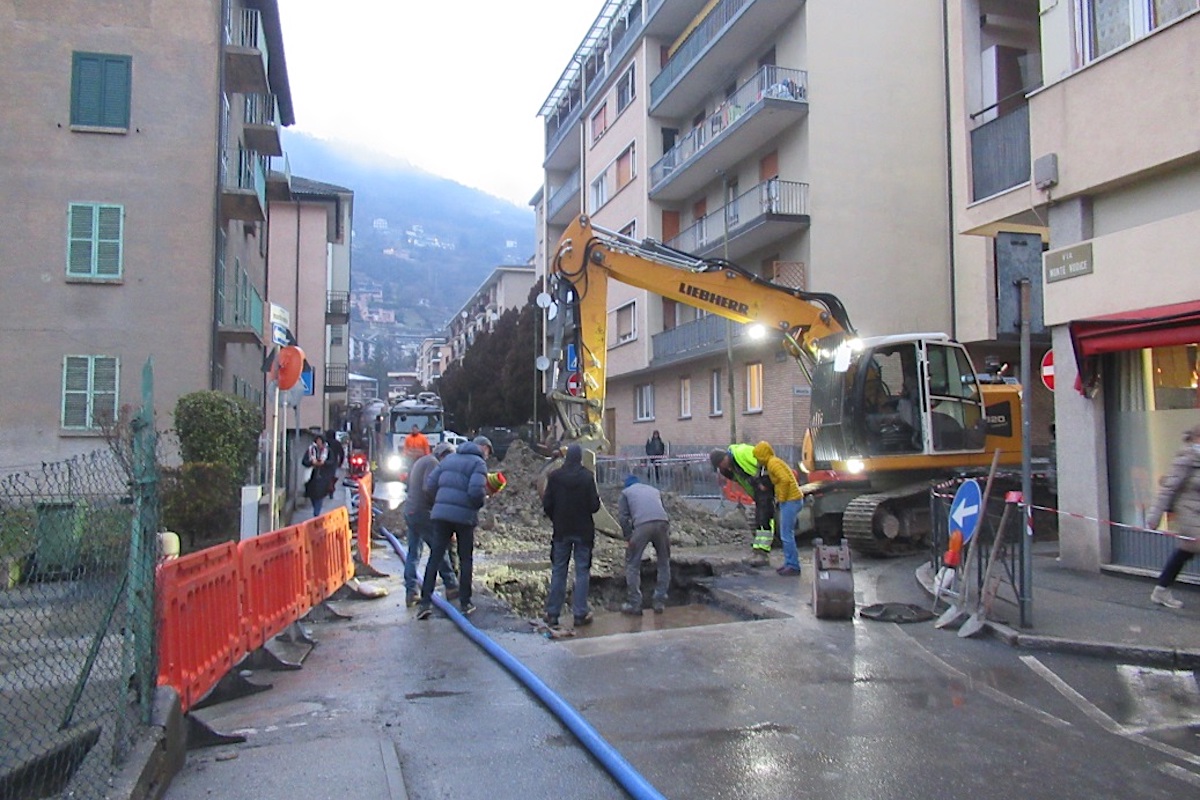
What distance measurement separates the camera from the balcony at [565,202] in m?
43.5

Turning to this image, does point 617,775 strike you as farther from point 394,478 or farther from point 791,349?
point 394,478

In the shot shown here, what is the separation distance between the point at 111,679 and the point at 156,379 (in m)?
15.6

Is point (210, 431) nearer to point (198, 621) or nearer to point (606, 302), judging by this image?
point (606, 302)

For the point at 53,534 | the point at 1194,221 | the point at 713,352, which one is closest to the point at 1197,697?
the point at 1194,221

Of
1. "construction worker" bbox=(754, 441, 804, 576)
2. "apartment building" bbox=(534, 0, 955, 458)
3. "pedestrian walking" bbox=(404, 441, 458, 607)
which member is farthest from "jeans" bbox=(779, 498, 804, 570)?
"apartment building" bbox=(534, 0, 955, 458)

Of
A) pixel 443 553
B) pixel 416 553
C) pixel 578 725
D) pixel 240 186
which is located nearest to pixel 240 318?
pixel 240 186

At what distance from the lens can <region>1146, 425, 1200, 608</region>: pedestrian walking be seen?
27.3 ft

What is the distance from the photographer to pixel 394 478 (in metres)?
36.3

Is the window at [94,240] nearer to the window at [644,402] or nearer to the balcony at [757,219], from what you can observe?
the balcony at [757,219]

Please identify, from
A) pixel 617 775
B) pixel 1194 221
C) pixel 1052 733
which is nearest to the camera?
pixel 617 775

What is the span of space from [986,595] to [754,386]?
19301 millimetres

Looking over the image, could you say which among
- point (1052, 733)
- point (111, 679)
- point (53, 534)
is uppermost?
point (53, 534)

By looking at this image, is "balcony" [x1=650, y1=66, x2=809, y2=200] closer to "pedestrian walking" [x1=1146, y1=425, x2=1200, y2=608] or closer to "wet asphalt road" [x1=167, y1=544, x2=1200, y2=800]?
"pedestrian walking" [x1=1146, y1=425, x2=1200, y2=608]

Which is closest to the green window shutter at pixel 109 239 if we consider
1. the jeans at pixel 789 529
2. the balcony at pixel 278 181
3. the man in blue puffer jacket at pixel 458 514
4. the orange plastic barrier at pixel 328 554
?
the balcony at pixel 278 181
